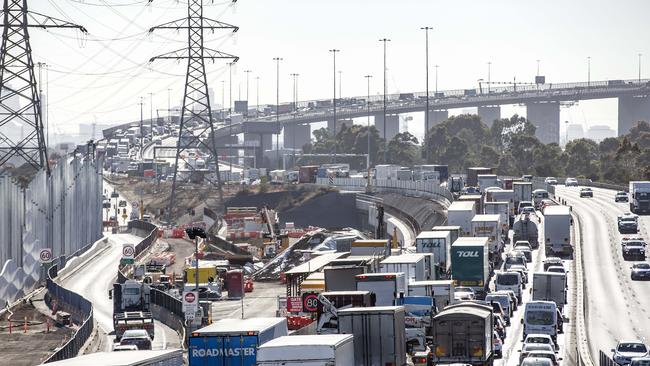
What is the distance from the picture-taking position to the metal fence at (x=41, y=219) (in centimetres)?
7850

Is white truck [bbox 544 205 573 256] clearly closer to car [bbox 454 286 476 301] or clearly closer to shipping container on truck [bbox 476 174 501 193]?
car [bbox 454 286 476 301]

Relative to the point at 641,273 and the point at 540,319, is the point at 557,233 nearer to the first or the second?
the point at 641,273

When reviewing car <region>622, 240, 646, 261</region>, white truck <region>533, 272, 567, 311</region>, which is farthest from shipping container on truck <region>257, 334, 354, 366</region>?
car <region>622, 240, 646, 261</region>

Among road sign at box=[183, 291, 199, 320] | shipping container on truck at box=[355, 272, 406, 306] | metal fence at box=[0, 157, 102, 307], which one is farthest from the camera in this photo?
metal fence at box=[0, 157, 102, 307]

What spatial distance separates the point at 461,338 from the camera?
43406mm

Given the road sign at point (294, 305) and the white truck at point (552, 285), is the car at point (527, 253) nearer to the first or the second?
the white truck at point (552, 285)

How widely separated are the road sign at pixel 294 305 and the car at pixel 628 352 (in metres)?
13.5

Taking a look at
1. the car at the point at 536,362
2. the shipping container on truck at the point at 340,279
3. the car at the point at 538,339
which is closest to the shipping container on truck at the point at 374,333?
the car at the point at 536,362

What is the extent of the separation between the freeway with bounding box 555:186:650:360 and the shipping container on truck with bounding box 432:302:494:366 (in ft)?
29.7

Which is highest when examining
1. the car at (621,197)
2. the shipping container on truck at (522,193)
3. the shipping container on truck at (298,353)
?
the shipping container on truck at (522,193)

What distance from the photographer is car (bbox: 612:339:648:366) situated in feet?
152

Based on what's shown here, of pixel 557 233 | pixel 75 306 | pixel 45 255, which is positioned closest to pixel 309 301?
pixel 75 306

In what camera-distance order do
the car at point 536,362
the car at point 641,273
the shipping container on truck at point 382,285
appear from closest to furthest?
the car at point 536,362 → the shipping container on truck at point 382,285 → the car at point 641,273

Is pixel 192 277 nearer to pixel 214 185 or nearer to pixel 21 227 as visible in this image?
pixel 21 227
